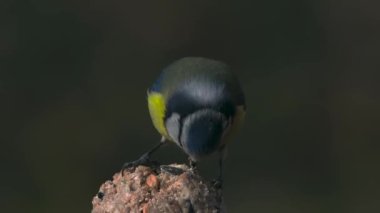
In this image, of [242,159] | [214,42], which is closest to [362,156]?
[242,159]

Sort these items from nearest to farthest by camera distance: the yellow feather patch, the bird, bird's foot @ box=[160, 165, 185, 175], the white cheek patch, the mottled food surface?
the mottled food surface
bird's foot @ box=[160, 165, 185, 175]
the bird
the white cheek patch
the yellow feather patch

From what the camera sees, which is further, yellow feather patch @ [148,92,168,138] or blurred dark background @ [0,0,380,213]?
blurred dark background @ [0,0,380,213]

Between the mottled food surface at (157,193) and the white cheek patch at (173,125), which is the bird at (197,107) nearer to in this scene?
the white cheek patch at (173,125)

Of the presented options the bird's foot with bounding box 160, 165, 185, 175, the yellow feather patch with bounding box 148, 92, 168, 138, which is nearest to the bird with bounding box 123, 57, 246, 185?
the yellow feather patch with bounding box 148, 92, 168, 138

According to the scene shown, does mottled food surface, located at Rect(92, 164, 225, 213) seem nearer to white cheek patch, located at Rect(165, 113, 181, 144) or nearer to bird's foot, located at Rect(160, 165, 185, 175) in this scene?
bird's foot, located at Rect(160, 165, 185, 175)

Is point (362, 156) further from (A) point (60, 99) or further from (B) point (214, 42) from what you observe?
(A) point (60, 99)

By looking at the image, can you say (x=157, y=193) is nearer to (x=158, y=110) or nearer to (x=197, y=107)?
(x=197, y=107)

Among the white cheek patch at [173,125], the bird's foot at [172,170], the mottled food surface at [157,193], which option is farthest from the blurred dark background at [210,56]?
the mottled food surface at [157,193]
